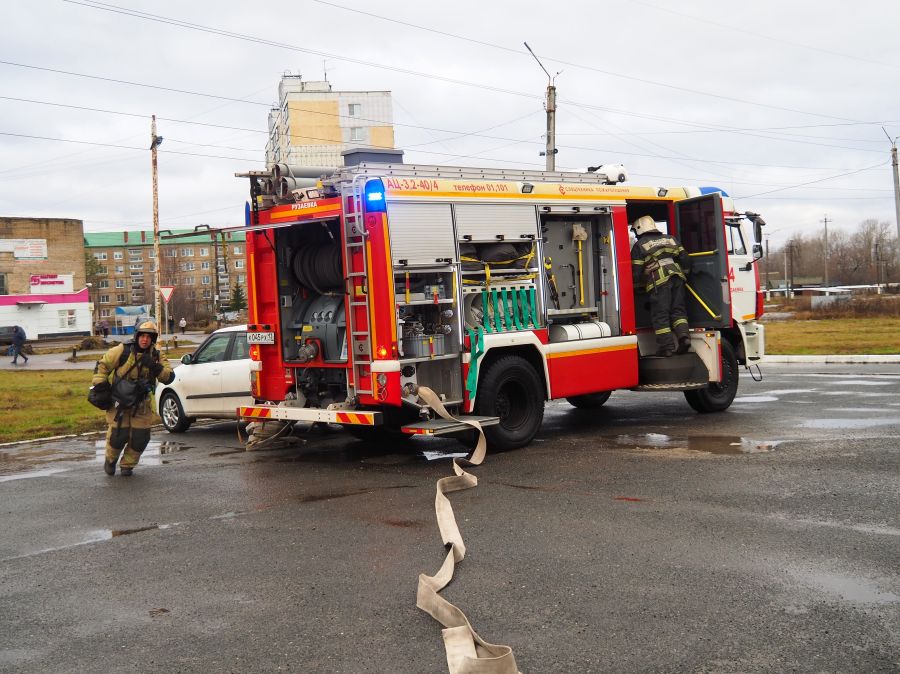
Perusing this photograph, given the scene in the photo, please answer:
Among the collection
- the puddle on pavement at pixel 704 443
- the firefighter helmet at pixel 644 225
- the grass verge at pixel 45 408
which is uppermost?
the firefighter helmet at pixel 644 225

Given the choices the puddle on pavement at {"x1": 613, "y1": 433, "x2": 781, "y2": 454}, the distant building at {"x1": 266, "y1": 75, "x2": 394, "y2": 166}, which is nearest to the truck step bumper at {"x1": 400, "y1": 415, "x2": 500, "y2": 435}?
the puddle on pavement at {"x1": 613, "y1": 433, "x2": 781, "y2": 454}

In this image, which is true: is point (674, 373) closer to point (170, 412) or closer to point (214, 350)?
point (214, 350)

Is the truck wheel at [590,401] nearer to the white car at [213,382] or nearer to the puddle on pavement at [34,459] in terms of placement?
the white car at [213,382]

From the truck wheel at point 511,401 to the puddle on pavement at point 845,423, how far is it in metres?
3.48

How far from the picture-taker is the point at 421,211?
948 centimetres

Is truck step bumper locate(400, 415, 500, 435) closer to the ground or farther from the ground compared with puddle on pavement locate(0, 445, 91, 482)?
farther from the ground

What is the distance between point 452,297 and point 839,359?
15108mm

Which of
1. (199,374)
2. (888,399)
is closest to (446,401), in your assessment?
(199,374)

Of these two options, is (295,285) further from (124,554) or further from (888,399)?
(888,399)

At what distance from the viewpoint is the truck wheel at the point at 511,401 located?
9.88 m

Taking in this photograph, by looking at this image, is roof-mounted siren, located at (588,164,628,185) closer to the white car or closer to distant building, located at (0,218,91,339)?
the white car

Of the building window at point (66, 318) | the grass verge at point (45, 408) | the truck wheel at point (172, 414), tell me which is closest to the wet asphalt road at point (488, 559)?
the truck wheel at point (172, 414)

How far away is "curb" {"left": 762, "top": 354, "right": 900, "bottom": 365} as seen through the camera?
837 inches

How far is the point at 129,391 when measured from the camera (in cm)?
964
